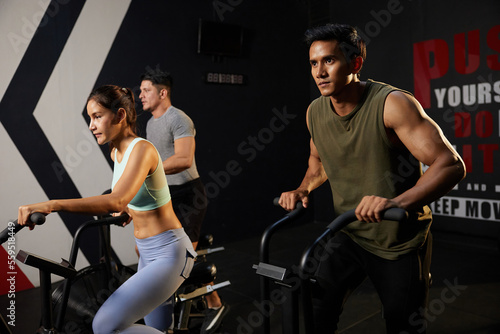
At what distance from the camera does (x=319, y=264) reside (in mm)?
1694

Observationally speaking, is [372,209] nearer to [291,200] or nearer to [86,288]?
[291,200]

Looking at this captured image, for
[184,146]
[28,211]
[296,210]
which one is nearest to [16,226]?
[28,211]

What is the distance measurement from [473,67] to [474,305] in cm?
258

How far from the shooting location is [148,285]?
1.60 meters

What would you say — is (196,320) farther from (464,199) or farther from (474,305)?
(464,199)

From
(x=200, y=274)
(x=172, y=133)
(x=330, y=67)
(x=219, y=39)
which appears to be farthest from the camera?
(x=219, y=39)

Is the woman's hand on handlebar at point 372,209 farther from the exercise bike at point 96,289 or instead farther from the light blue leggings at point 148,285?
the exercise bike at point 96,289

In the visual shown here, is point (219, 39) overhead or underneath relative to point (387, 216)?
overhead

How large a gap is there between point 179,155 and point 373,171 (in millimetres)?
1509

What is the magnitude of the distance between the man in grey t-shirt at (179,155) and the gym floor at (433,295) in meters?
0.47

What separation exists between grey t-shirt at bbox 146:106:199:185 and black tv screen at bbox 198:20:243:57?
203cm

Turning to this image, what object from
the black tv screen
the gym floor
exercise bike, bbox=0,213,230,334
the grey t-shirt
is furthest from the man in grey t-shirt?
the black tv screen

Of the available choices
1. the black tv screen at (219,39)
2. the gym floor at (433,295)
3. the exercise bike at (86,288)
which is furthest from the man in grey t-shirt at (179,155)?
the black tv screen at (219,39)

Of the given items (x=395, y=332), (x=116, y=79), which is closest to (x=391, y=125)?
(x=395, y=332)
